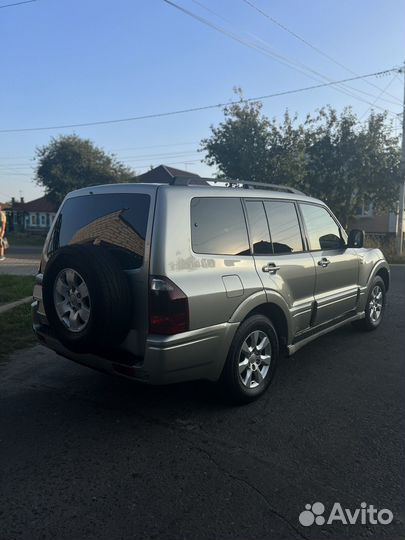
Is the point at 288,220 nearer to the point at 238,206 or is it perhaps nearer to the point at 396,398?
the point at 238,206

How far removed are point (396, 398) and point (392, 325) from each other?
9.25 ft

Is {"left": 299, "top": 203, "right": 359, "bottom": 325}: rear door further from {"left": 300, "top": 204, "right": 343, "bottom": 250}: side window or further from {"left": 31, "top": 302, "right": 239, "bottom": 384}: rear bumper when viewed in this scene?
{"left": 31, "top": 302, "right": 239, "bottom": 384}: rear bumper

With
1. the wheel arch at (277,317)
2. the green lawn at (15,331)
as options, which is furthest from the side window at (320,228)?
the green lawn at (15,331)

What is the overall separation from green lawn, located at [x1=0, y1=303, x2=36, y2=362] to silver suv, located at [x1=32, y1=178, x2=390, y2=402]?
63.4 inches

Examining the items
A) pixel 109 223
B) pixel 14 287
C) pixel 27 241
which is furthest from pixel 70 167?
pixel 109 223

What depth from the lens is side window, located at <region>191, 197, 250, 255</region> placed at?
3348 millimetres

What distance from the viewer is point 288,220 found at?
441 cm

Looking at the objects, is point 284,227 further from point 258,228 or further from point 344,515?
point 344,515

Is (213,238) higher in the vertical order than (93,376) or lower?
higher

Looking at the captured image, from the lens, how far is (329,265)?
483cm

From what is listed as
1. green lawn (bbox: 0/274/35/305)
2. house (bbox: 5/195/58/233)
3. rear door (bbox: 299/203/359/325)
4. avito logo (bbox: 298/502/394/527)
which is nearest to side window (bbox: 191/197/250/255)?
rear door (bbox: 299/203/359/325)

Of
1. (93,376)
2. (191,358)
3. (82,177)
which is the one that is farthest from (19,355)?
(82,177)

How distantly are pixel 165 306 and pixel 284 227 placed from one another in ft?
6.02

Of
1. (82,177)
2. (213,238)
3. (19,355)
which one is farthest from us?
(82,177)
